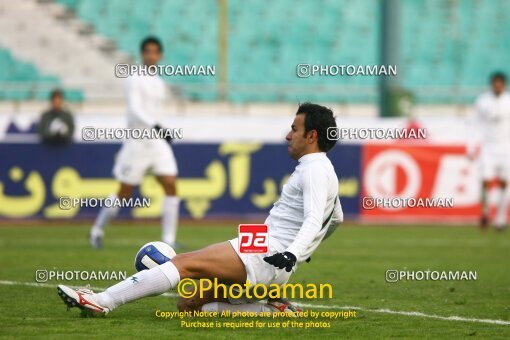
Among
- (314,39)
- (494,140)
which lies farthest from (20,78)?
(494,140)

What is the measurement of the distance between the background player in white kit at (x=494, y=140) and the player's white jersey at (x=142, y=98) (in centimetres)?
605

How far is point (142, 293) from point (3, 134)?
10.6m

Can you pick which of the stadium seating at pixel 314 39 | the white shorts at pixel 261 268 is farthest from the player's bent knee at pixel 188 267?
the stadium seating at pixel 314 39

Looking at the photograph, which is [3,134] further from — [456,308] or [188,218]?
[456,308]

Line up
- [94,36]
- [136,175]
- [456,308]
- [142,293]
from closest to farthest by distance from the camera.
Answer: [142,293] < [456,308] < [136,175] < [94,36]

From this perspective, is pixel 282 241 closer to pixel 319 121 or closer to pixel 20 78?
pixel 319 121

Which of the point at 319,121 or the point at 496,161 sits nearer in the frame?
the point at 319,121

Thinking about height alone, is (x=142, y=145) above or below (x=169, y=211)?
above

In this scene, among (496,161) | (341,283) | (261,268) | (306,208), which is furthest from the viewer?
(496,161)

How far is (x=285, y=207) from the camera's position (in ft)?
23.5

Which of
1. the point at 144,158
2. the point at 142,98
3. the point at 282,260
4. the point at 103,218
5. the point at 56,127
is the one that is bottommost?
the point at 103,218

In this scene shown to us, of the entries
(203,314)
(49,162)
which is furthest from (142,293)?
(49,162)

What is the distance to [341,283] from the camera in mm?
9812

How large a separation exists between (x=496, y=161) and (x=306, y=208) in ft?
36.8
